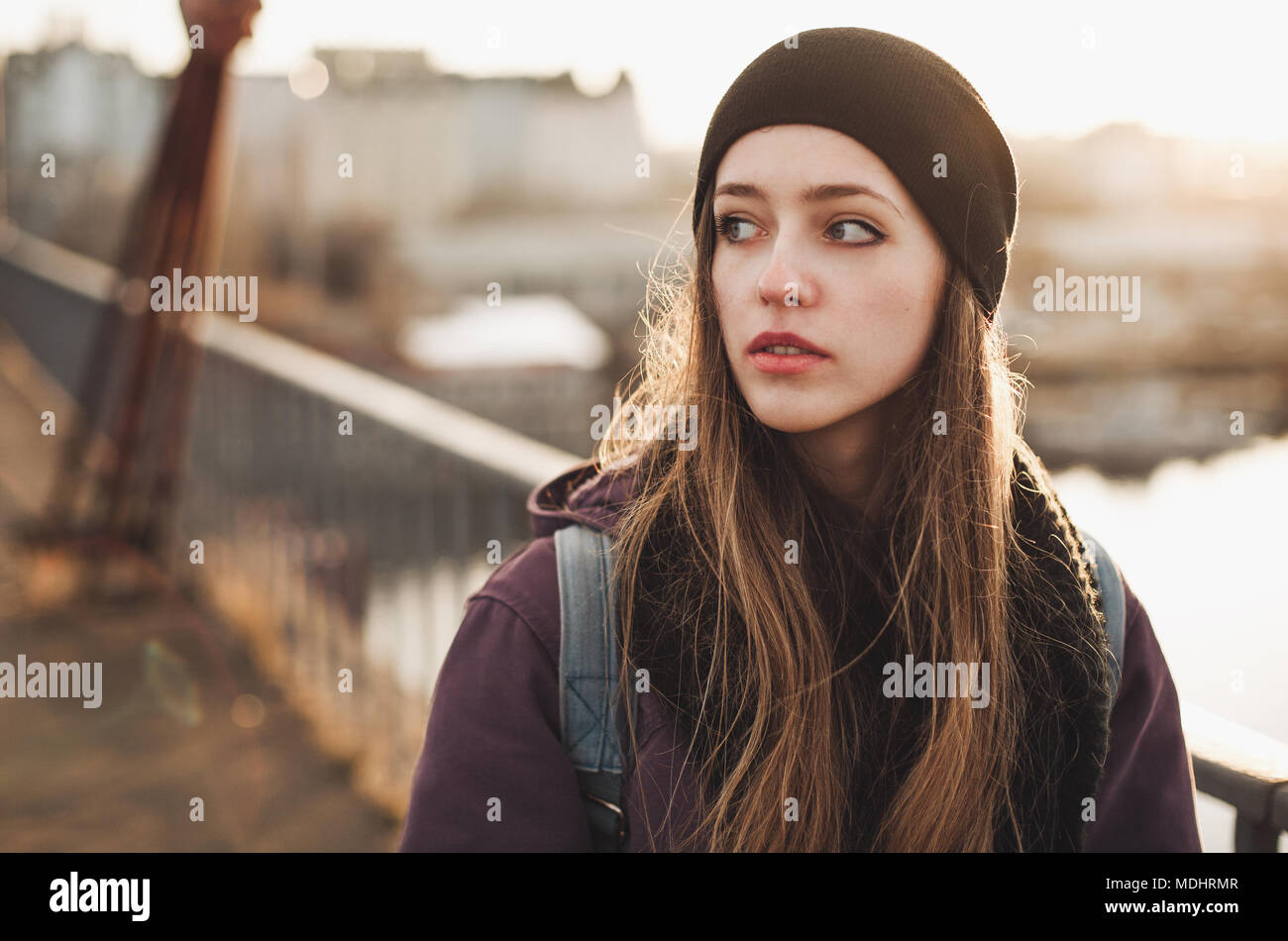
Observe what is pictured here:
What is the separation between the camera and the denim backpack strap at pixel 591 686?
1556 millimetres

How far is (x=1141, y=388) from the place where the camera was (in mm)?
42906

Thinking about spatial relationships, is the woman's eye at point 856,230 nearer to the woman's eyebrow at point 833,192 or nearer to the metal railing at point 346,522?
the woman's eyebrow at point 833,192

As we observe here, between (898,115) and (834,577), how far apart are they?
702 mm

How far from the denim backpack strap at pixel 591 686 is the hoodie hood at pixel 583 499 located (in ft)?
0.28

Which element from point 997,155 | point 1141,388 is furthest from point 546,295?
point 997,155

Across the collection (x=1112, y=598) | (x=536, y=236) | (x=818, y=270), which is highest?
(x=536, y=236)

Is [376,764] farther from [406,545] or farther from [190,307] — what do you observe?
[190,307]

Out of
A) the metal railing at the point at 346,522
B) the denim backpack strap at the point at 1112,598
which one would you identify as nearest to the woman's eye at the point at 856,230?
the denim backpack strap at the point at 1112,598

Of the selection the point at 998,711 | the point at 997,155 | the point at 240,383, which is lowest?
the point at 998,711

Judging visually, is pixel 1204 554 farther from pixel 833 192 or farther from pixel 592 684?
pixel 592 684

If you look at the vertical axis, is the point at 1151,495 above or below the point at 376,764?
above

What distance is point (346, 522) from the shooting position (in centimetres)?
411

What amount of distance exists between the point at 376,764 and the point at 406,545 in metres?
0.77

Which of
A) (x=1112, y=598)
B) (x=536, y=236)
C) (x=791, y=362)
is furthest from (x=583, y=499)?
(x=536, y=236)
